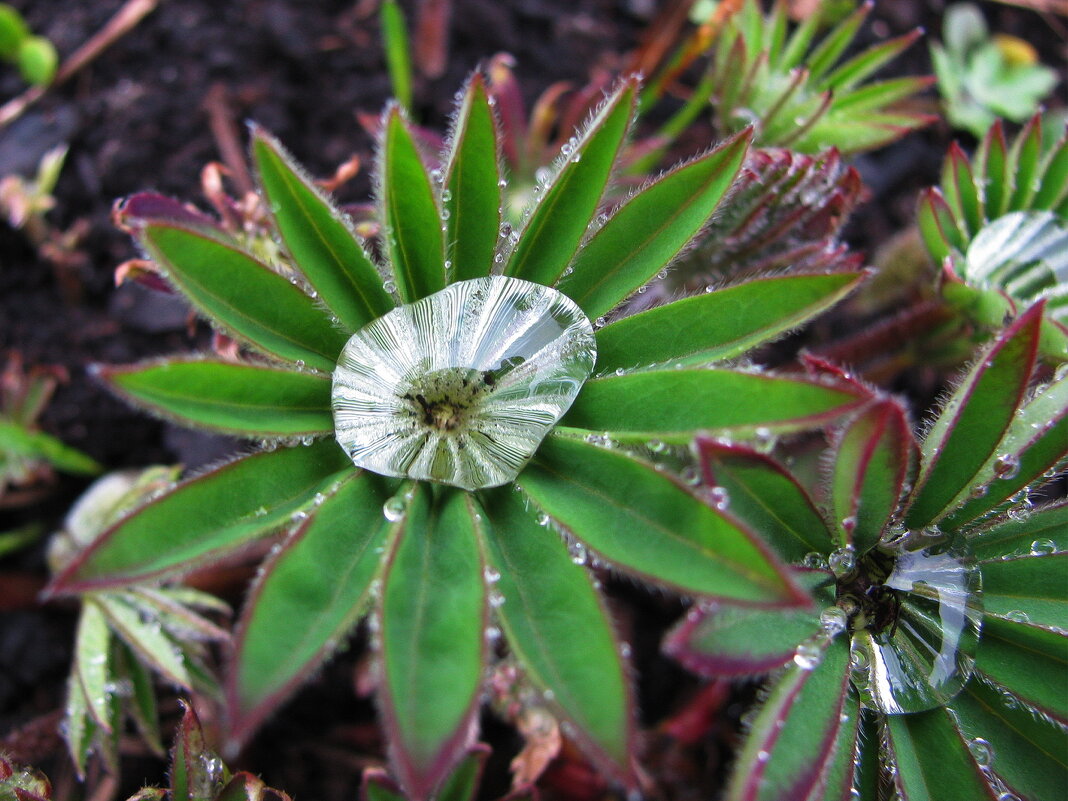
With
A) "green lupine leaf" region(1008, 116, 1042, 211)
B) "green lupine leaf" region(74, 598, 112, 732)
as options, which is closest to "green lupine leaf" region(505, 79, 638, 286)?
"green lupine leaf" region(1008, 116, 1042, 211)

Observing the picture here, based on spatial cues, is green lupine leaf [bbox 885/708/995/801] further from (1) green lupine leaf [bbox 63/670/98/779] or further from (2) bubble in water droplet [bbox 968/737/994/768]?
(1) green lupine leaf [bbox 63/670/98/779]

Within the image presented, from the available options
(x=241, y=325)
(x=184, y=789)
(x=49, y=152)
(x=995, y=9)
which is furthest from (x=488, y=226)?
(x=995, y=9)

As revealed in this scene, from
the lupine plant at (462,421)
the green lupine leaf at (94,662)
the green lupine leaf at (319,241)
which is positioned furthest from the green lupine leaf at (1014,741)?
the green lupine leaf at (94,662)

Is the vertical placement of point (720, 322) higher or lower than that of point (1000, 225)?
lower

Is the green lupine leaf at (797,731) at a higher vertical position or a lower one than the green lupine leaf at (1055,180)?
lower

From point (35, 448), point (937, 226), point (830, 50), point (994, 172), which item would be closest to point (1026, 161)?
point (994, 172)

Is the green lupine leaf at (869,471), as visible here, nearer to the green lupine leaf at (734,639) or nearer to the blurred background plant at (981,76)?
the green lupine leaf at (734,639)

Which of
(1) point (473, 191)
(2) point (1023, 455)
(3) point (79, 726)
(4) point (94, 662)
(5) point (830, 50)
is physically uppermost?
(5) point (830, 50)

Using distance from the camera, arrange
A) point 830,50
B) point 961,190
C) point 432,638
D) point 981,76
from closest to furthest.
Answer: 1. point 432,638
2. point 961,190
3. point 830,50
4. point 981,76

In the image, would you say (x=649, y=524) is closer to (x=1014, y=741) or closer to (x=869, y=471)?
(x=869, y=471)
